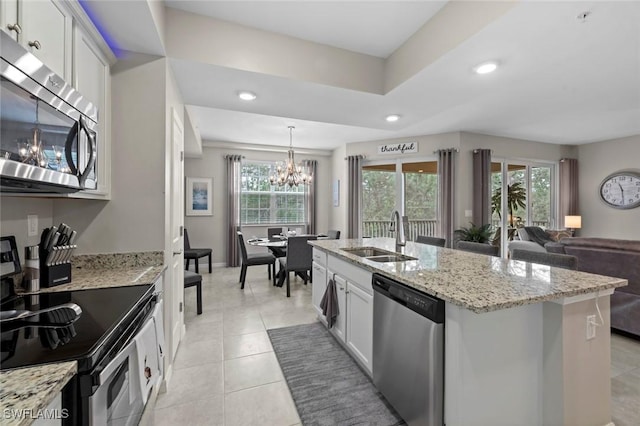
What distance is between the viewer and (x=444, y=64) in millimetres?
2320

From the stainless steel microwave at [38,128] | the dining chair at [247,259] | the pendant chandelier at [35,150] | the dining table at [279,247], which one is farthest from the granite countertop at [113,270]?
the dining table at [279,247]

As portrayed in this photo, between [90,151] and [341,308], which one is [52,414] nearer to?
[90,151]

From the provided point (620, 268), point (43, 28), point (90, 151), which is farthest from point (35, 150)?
point (620, 268)

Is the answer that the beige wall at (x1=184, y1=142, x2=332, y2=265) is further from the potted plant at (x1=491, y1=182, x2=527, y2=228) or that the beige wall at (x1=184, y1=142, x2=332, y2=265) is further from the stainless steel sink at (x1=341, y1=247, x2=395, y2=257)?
the potted plant at (x1=491, y1=182, x2=527, y2=228)

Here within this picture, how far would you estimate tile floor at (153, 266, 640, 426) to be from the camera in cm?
179

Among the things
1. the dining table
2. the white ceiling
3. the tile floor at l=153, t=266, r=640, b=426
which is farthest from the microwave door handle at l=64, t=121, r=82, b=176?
the dining table

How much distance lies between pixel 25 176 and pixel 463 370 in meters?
1.95

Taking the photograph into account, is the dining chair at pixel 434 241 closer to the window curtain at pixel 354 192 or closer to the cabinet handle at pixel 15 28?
the window curtain at pixel 354 192

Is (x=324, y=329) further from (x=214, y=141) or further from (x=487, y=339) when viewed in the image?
(x=214, y=141)

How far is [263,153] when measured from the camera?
6598mm

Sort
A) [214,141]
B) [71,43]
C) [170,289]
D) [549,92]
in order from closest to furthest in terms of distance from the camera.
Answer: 1. [71,43]
2. [170,289]
3. [549,92]
4. [214,141]

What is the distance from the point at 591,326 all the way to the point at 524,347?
41cm

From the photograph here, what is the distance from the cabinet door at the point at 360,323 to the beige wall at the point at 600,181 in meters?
6.65

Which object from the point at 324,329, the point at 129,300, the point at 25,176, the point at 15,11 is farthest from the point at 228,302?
the point at 15,11
